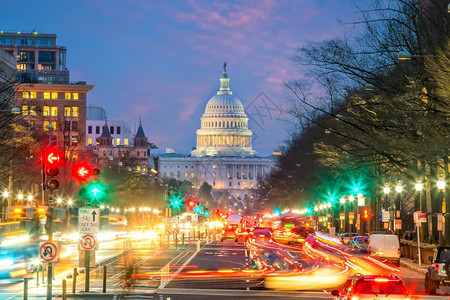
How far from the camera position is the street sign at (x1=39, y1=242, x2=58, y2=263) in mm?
27047

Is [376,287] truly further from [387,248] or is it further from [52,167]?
[387,248]

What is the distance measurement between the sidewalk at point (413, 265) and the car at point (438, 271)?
1280cm

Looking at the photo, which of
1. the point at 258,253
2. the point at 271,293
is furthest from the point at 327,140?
the point at 271,293

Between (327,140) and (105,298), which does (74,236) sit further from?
(105,298)

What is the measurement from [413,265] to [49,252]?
2815 cm

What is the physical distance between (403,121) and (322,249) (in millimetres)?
13951

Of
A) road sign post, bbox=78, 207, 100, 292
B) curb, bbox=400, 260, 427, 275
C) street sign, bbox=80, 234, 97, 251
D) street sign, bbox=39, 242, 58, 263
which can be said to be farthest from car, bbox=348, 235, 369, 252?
street sign, bbox=39, 242, 58, 263

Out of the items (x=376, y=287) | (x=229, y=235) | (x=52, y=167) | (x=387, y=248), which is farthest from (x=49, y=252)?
(x=229, y=235)

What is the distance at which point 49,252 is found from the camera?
2712cm

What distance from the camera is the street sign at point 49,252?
27047mm

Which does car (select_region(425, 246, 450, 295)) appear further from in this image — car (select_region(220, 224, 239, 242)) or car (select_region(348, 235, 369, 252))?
car (select_region(220, 224, 239, 242))

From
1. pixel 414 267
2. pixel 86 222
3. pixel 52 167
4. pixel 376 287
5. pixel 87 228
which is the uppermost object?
pixel 52 167

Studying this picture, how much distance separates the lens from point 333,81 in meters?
49.8

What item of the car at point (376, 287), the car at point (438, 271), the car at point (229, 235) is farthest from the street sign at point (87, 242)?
the car at point (229, 235)
